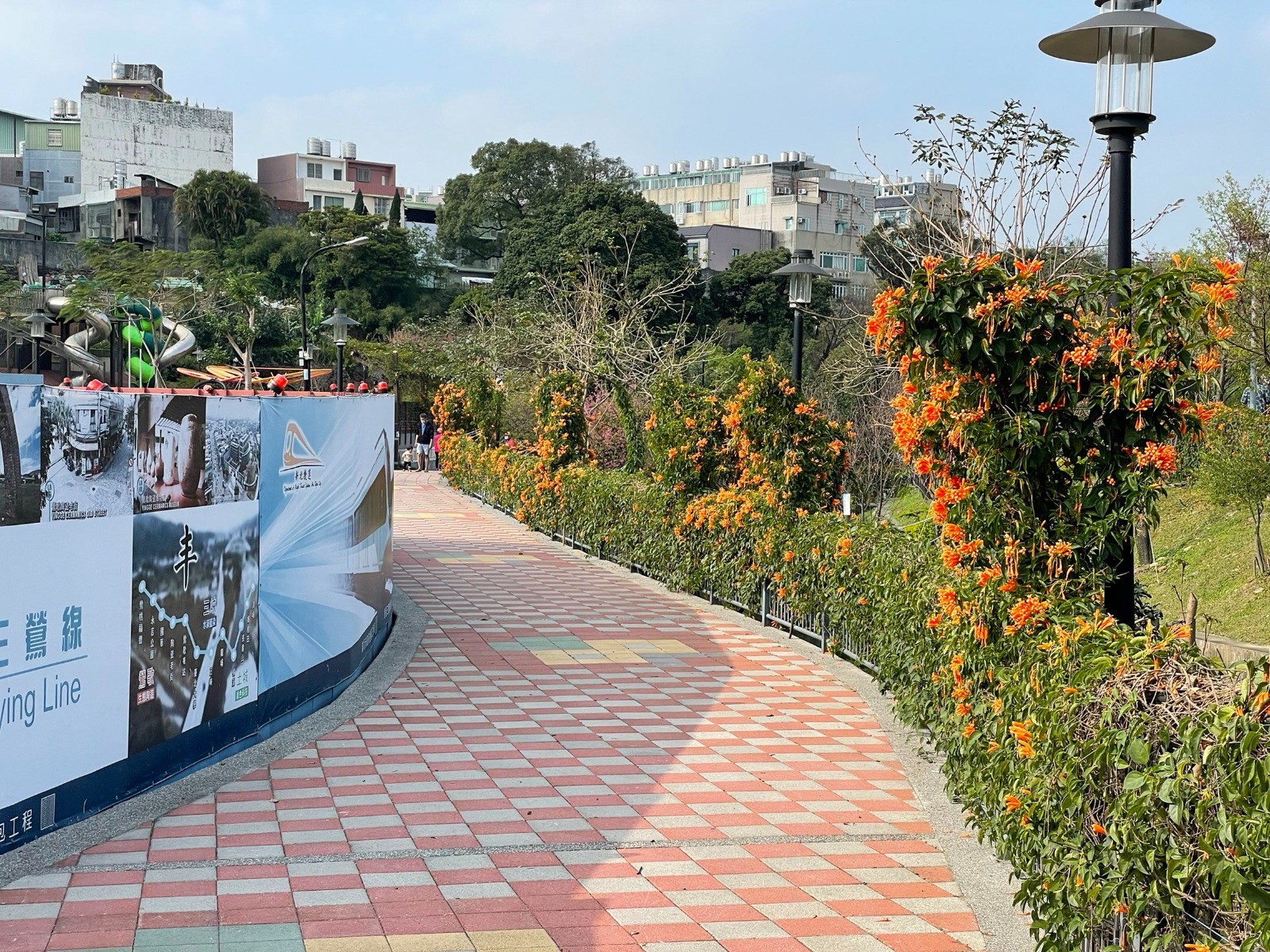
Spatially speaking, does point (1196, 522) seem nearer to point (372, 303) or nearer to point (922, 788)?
point (922, 788)

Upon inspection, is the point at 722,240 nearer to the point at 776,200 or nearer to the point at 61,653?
the point at 776,200

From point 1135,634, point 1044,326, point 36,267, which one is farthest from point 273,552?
point 36,267

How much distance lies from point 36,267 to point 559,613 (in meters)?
48.2

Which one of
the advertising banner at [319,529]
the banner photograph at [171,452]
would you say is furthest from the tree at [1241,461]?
the banner photograph at [171,452]

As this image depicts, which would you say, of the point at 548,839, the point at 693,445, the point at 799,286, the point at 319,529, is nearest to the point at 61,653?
the point at 548,839

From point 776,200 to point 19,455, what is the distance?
81.1m

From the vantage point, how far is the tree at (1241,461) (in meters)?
17.6

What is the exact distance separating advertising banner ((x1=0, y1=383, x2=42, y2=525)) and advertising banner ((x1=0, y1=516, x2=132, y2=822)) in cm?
8

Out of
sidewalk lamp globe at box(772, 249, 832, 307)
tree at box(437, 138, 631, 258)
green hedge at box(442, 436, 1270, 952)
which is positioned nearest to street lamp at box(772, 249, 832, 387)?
sidewalk lamp globe at box(772, 249, 832, 307)

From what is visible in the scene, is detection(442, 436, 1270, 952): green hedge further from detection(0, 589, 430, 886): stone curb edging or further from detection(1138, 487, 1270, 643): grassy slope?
detection(1138, 487, 1270, 643): grassy slope

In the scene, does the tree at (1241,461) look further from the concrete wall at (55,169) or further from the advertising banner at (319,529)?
the concrete wall at (55,169)

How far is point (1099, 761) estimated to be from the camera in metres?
4.02

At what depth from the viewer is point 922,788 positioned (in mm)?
7062

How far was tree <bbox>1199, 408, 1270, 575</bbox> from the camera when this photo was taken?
1758 cm
